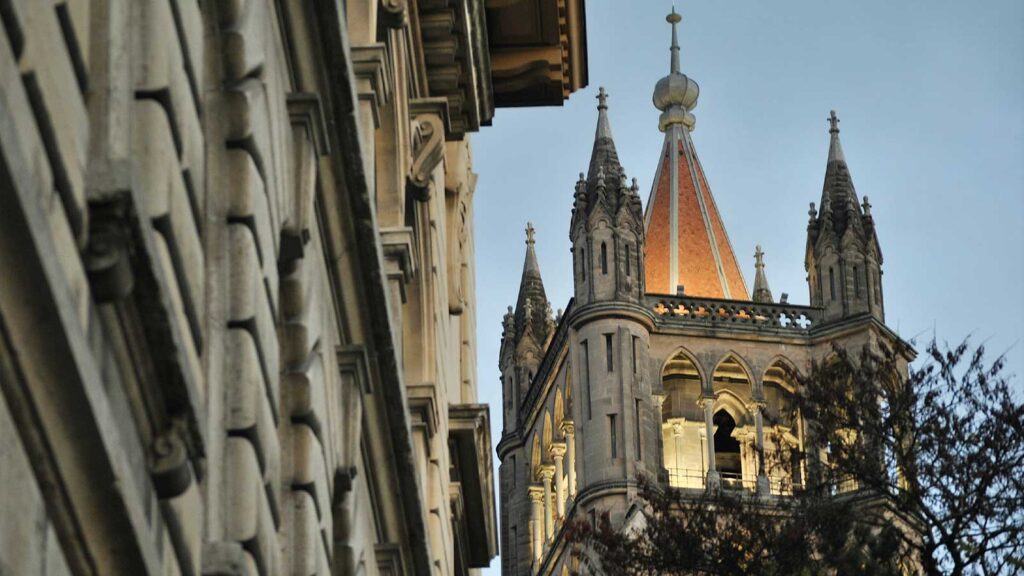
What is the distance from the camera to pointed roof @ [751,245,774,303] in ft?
311

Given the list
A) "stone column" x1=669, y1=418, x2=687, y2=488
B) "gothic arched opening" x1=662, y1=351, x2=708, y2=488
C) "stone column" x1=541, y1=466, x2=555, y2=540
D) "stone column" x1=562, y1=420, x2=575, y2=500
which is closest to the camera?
"stone column" x1=562, y1=420, x2=575, y2=500

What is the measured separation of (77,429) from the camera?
5.09 metres

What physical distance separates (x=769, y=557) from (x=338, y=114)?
52.5 ft

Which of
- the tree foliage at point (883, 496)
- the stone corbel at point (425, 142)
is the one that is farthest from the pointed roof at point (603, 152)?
the stone corbel at point (425, 142)

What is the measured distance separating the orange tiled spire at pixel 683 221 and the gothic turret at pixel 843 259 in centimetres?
818

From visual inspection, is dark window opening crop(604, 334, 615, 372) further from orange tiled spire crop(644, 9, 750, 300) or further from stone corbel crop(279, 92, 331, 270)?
stone corbel crop(279, 92, 331, 270)

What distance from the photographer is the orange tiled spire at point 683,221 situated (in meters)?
93.9

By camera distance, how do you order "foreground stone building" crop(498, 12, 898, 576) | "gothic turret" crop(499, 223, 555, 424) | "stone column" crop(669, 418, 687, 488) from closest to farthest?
1. "foreground stone building" crop(498, 12, 898, 576)
2. "stone column" crop(669, 418, 687, 488)
3. "gothic turret" crop(499, 223, 555, 424)

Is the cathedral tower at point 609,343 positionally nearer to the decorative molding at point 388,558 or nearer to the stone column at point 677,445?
the stone column at point 677,445

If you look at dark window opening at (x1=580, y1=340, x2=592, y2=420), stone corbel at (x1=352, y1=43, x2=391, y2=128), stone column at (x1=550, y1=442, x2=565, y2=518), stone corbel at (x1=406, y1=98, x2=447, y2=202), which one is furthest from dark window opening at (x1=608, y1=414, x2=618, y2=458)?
stone corbel at (x1=352, y1=43, x2=391, y2=128)

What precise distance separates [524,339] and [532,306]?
130 centimetres

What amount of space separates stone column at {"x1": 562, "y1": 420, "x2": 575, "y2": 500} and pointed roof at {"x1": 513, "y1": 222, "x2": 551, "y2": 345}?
7.13 m

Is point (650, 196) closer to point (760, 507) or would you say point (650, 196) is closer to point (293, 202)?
point (760, 507)

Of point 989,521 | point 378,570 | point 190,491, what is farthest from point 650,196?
point 190,491
